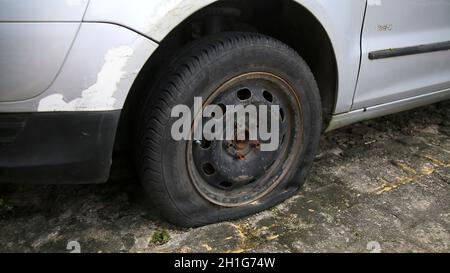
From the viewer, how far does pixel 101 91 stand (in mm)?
1552

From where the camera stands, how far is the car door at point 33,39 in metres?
1.42

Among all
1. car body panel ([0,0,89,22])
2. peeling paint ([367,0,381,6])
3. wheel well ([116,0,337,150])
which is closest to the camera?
car body panel ([0,0,89,22])

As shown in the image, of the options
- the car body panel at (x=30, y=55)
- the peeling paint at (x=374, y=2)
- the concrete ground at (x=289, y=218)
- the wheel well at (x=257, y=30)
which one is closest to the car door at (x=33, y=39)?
the car body panel at (x=30, y=55)

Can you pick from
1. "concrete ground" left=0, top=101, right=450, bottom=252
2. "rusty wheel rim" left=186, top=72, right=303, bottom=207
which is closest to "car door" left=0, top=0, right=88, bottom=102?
"rusty wheel rim" left=186, top=72, right=303, bottom=207

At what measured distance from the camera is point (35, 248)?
1.90m

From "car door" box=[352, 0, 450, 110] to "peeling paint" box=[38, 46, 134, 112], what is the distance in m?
1.19

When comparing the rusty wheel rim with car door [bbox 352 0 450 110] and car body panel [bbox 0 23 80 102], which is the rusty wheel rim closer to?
car door [bbox 352 0 450 110]

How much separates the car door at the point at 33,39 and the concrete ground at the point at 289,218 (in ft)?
2.53

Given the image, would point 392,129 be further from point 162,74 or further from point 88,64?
point 88,64

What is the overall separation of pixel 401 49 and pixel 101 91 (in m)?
1.53

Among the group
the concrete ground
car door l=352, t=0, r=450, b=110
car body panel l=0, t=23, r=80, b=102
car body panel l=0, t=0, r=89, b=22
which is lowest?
the concrete ground

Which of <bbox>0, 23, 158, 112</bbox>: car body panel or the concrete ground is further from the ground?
<bbox>0, 23, 158, 112</bbox>: car body panel

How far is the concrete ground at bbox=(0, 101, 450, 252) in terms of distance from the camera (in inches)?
76.9
